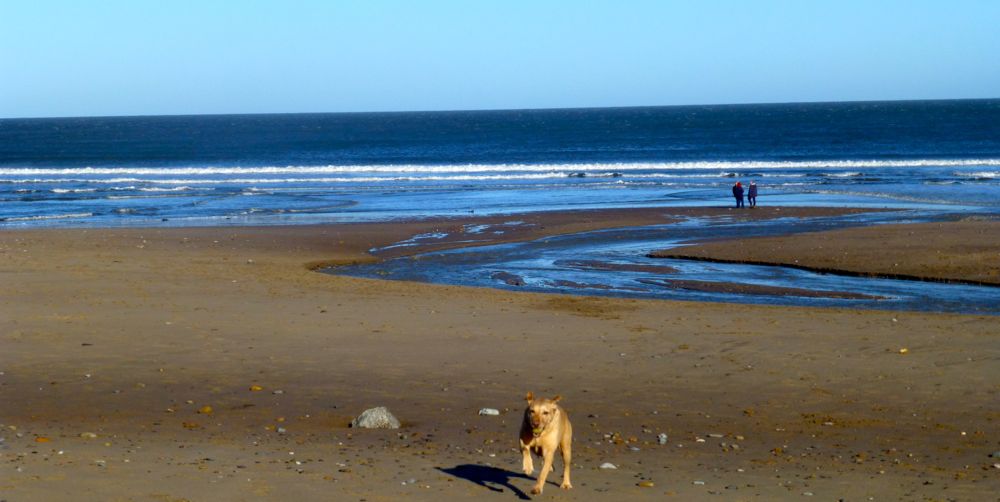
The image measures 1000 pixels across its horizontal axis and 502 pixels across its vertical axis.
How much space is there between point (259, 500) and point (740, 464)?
131 inches

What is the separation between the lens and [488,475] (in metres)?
7.40

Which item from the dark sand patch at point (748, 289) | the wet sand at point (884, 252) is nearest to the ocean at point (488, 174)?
the wet sand at point (884, 252)

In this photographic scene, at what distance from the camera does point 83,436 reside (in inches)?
336

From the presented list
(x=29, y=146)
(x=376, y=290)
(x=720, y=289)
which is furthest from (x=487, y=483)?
(x=29, y=146)

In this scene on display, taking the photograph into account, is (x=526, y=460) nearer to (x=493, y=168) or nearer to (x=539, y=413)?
(x=539, y=413)

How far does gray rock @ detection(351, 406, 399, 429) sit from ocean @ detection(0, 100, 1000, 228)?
23581 mm

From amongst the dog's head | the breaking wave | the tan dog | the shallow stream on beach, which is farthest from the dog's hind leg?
the breaking wave

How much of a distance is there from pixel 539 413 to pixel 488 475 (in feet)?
3.85

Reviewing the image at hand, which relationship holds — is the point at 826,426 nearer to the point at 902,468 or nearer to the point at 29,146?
the point at 902,468

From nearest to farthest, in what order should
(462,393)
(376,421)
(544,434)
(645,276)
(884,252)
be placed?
(544,434)
(376,421)
(462,393)
(645,276)
(884,252)

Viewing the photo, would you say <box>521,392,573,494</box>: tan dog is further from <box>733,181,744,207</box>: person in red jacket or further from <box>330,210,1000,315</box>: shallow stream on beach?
<box>733,181,744,207</box>: person in red jacket

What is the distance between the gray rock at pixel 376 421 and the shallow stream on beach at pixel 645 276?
9041 mm

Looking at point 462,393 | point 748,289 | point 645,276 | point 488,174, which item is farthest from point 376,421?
point 488,174

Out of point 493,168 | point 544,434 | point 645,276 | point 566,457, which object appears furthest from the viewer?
point 493,168
